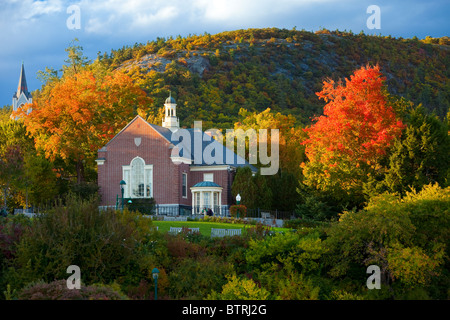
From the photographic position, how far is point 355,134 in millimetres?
44875

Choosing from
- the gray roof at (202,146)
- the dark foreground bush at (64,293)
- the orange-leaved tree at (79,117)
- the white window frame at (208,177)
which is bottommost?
the dark foreground bush at (64,293)

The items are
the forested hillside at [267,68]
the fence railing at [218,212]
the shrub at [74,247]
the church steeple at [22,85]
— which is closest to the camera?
the shrub at [74,247]

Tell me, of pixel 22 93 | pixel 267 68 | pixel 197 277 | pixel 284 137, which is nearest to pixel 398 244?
pixel 197 277

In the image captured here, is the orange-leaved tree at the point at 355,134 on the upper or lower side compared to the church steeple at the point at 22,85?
lower

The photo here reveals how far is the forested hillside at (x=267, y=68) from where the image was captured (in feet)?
310

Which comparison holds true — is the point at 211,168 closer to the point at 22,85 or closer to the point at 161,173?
the point at 161,173

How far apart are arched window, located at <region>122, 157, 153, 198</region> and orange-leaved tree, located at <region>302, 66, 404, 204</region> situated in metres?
14.7

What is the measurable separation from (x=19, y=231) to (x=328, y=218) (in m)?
25.1

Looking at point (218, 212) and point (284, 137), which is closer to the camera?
point (218, 212)

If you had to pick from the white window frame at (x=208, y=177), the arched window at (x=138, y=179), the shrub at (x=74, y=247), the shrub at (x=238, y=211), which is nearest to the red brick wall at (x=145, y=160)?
the arched window at (x=138, y=179)

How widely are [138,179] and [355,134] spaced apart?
1834 cm

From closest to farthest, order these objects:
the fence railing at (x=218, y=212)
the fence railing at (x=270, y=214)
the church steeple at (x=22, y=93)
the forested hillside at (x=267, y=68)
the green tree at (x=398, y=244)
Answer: the green tree at (x=398, y=244) → the fence railing at (x=270, y=214) → the fence railing at (x=218, y=212) → the forested hillside at (x=267, y=68) → the church steeple at (x=22, y=93)

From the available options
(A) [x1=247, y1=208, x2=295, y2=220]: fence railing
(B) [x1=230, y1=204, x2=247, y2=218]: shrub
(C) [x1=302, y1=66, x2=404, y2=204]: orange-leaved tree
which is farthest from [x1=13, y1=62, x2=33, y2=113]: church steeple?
(C) [x1=302, y1=66, x2=404, y2=204]: orange-leaved tree

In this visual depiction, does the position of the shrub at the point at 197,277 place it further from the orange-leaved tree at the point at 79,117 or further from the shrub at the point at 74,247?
the orange-leaved tree at the point at 79,117
